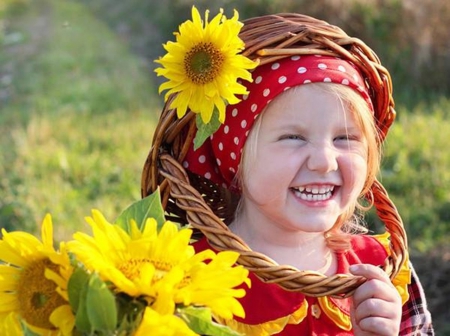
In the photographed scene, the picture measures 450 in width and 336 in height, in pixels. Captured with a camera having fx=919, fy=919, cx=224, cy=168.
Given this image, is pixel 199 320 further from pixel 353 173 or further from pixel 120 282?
pixel 353 173

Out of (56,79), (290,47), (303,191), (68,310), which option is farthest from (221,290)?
(56,79)

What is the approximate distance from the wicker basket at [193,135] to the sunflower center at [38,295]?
1.70 feet

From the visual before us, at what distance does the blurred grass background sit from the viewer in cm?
479

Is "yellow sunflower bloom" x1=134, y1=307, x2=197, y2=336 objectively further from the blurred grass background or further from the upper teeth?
the blurred grass background

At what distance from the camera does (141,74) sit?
312 inches

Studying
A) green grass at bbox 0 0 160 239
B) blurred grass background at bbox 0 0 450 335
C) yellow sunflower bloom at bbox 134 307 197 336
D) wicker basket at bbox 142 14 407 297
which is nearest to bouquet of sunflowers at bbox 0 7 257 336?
yellow sunflower bloom at bbox 134 307 197 336

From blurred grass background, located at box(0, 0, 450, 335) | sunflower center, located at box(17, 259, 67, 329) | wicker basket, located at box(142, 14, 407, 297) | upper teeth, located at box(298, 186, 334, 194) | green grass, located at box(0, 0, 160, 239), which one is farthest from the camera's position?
green grass, located at box(0, 0, 160, 239)

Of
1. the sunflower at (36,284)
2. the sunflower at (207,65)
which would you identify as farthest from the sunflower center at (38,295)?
the sunflower at (207,65)

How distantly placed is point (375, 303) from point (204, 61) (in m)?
A: 0.62

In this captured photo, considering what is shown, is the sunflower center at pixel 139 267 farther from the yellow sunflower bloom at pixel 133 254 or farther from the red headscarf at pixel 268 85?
the red headscarf at pixel 268 85

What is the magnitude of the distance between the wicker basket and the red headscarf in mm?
26

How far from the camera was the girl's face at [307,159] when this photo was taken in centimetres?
203

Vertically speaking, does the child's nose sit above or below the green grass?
above

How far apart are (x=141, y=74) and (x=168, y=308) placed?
6.74 meters
